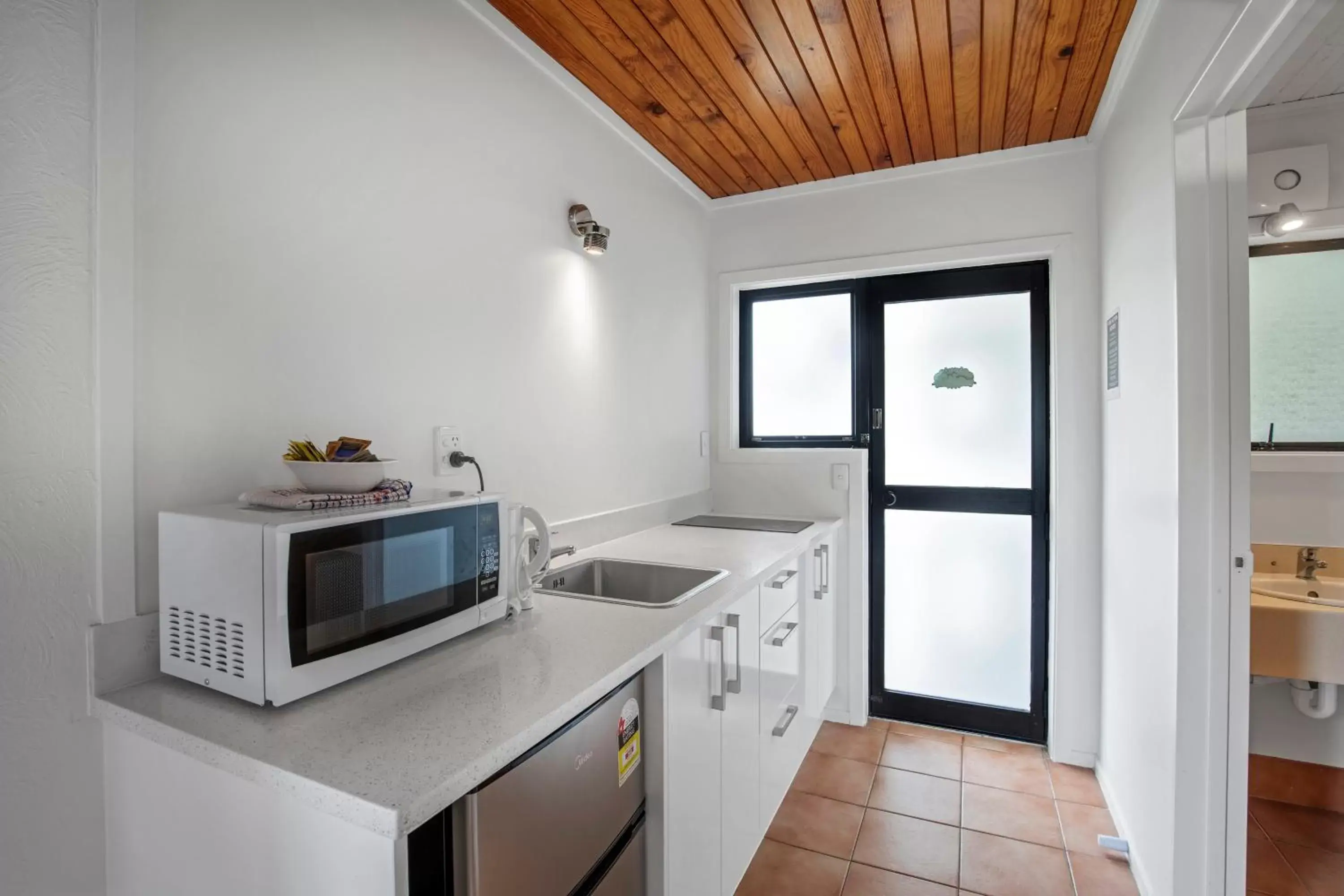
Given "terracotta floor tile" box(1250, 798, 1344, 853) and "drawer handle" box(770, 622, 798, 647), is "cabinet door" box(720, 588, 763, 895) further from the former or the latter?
"terracotta floor tile" box(1250, 798, 1344, 853)

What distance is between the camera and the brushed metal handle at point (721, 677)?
A: 4.61 ft

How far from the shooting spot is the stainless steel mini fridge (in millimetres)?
756

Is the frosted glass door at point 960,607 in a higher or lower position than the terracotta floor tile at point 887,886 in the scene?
higher

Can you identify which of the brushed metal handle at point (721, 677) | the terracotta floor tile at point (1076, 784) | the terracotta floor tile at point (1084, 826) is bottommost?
the terracotta floor tile at point (1084, 826)

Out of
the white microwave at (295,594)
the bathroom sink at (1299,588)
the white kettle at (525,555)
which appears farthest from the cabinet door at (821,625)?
the white microwave at (295,594)

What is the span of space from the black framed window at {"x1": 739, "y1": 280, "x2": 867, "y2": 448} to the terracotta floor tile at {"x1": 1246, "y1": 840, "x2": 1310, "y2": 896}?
6.02ft

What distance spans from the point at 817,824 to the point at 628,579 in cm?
110

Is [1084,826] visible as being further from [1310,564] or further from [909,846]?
[1310,564]

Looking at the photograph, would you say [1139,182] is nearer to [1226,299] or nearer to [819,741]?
[1226,299]

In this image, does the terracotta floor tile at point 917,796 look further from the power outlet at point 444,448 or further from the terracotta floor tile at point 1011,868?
the power outlet at point 444,448

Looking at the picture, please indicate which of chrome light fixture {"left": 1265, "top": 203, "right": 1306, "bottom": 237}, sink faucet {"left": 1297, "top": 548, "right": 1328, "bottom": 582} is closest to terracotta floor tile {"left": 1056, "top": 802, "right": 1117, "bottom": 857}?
sink faucet {"left": 1297, "top": 548, "right": 1328, "bottom": 582}

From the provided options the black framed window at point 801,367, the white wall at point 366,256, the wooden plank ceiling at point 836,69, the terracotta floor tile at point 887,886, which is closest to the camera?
the white wall at point 366,256

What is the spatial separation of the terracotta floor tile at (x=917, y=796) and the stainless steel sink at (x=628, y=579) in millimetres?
1195

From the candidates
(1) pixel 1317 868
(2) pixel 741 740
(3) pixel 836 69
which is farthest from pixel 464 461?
(1) pixel 1317 868
